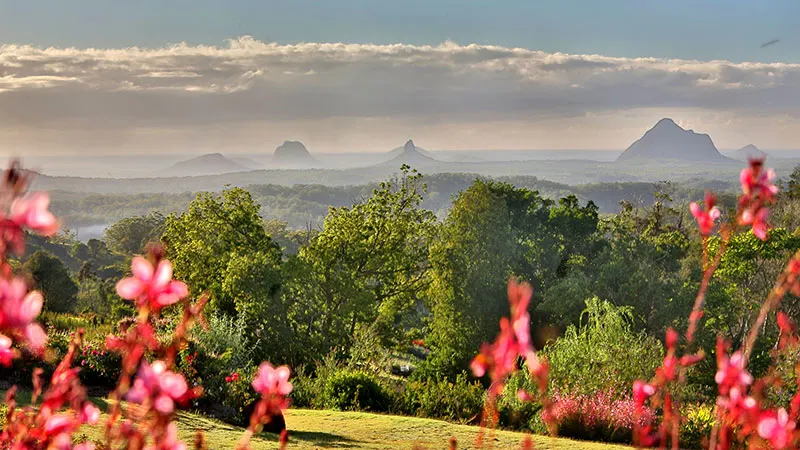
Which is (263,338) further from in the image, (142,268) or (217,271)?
(142,268)

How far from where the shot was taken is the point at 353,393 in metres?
16.9

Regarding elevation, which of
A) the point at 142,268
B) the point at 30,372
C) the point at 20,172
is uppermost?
the point at 20,172

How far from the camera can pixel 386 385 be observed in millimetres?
18547

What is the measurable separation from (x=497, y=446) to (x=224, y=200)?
1987cm

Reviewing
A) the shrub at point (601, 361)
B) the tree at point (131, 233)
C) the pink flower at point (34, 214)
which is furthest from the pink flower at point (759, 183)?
the tree at point (131, 233)

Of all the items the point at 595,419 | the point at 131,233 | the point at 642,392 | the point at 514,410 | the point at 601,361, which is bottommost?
the point at 131,233

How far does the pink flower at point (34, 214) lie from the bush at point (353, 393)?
15796mm

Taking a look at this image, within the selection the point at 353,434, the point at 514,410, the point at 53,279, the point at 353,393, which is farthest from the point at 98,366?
the point at 53,279

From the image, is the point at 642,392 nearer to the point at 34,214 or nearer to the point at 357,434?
the point at 34,214

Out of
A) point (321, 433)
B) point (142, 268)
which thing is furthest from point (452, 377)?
point (142, 268)

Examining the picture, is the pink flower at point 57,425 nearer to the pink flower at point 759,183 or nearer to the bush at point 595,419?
the pink flower at point 759,183

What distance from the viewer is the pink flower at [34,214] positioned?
4.06 ft

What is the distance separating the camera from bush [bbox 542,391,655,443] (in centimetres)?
1459

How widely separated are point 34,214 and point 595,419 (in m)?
14.7
